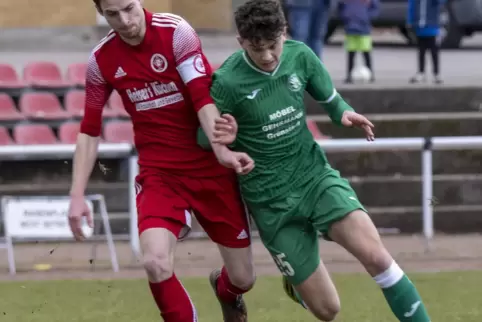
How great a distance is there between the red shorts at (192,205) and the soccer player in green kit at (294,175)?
14 cm

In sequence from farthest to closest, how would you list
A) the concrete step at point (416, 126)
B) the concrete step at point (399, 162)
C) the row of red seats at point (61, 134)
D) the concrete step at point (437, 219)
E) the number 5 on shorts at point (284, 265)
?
the concrete step at point (416, 126)
the row of red seats at point (61, 134)
the concrete step at point (399, 162)
the concrete step at point (437, 219)
the number 5 on shorts at point (284, 265)

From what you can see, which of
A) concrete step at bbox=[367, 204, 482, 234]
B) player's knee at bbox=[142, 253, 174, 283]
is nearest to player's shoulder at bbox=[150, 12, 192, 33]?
player's knee at bbox=[142, 253, 174, 283]

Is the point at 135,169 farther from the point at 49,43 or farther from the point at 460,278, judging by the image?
the point at 49,43

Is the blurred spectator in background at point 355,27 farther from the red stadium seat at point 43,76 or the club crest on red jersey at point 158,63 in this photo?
the club crest on red jersey at point 158,63

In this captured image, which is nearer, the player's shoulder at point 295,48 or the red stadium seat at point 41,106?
the player's shoulder at point 295,48

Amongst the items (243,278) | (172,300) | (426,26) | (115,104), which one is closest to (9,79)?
(115,104)

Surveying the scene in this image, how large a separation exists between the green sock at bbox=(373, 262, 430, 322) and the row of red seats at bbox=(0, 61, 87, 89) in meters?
7.50

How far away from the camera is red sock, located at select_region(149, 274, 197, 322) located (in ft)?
17.9

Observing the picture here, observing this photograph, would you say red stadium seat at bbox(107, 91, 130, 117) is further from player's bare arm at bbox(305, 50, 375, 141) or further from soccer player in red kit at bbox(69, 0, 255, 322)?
player's bare arm at bbox(305, 50, 375, 141)

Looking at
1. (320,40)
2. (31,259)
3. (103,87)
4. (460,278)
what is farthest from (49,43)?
(103,87)

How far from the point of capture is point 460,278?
8.62 m

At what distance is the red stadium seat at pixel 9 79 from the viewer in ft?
40.1

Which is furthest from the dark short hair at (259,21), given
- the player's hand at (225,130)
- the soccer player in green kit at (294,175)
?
the player's hand at (225,130)

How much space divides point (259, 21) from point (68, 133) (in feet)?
20.6
